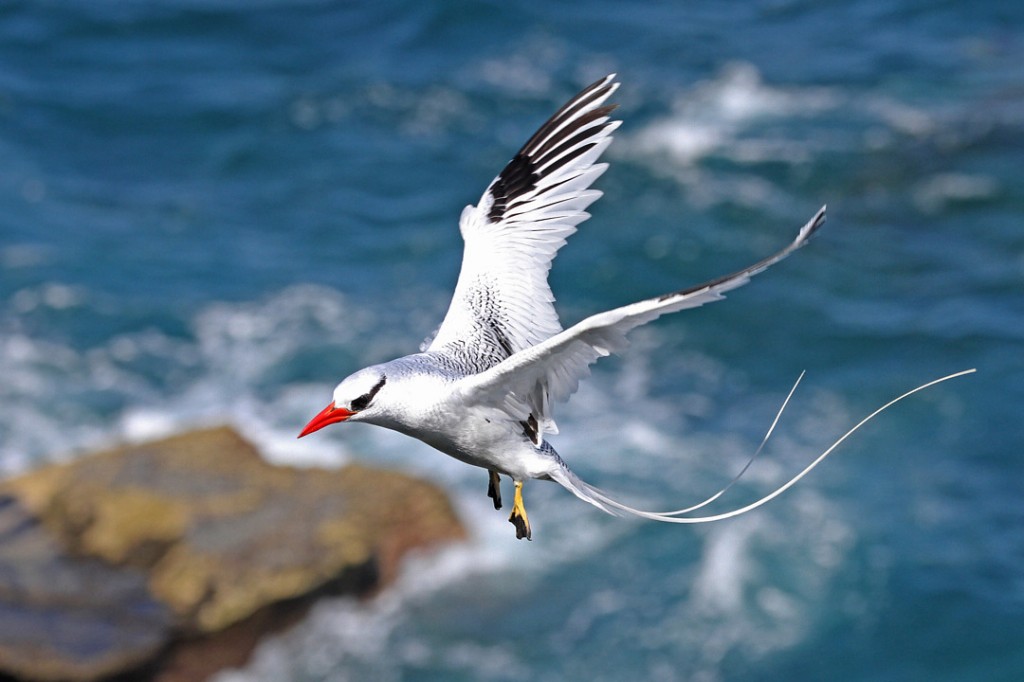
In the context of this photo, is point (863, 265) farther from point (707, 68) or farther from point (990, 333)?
point (707, 68)

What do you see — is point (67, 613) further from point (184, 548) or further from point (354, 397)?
point (354, 397)

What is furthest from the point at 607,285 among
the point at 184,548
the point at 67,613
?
the point at 67,613

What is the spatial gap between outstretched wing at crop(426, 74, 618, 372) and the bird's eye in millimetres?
2055

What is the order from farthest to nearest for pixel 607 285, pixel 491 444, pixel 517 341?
pixel 607 285, pixel 517 341, pixel 491 444

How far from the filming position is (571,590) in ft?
73.8

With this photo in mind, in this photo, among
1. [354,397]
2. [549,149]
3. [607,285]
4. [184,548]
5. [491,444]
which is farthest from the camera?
[607,285]

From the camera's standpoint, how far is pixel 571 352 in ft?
29.7

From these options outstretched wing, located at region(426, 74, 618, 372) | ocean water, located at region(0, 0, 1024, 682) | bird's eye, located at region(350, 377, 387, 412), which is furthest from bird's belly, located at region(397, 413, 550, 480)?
ocean water, located at region(0, 0, 1024, 682)

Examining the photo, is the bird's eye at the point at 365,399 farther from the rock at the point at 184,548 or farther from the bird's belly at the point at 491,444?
the rock at the point at 184,548

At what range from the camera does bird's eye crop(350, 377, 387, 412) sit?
356 inches

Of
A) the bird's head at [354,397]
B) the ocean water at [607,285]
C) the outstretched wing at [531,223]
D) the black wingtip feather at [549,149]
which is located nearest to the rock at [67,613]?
the ocean water at [607,285]

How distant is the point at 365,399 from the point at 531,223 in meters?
3.22

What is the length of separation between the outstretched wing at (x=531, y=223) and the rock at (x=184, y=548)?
28.8 feet

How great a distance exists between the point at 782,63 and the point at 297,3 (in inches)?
535
